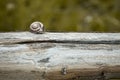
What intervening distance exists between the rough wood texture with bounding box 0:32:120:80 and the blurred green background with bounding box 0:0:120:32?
179 centimetres

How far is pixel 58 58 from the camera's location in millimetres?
1089

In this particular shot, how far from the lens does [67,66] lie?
3.53 feet

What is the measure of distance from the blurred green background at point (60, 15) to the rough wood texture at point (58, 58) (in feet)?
5.87

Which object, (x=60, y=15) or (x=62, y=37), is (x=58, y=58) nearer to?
(x=62, y=37)

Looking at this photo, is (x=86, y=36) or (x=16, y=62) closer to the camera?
(x=16, y=62)

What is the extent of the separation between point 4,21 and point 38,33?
184 cm

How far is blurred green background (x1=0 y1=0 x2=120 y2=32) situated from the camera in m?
3.00

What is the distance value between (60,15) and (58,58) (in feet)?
6.64

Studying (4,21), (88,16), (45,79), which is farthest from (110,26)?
(45,79)

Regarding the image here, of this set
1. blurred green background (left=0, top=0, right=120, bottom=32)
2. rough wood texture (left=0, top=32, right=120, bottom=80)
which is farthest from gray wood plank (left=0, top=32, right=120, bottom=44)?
blurred green background (left=0, top=0, right=120, bottom=32)

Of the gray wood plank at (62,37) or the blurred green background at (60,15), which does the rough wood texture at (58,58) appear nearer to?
the gray wood plank at (62,37)

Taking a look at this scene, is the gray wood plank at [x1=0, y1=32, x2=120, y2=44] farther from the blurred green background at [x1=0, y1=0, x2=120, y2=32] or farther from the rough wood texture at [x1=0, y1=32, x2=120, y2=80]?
the blurred green background at [x1=0, y1=0, x2=120, y2=32]

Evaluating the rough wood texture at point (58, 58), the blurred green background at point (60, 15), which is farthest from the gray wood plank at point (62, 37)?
the blurred green background at point (60, 15)

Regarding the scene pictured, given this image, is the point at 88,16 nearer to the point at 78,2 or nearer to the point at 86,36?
the point at 78,2
